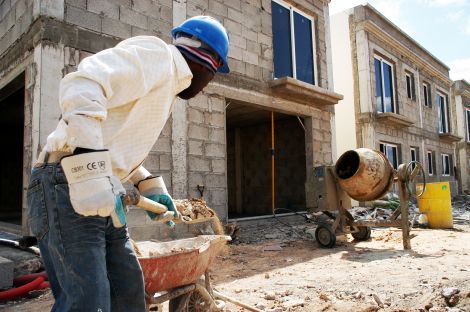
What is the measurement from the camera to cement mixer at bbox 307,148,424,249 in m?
6.03

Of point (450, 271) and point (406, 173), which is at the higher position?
point (406, 173)

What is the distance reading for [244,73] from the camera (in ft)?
25.2

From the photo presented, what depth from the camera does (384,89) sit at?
47.0 ft

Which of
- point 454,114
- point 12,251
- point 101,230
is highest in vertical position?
point 454,114

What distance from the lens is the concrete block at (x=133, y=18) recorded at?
19.1 ft

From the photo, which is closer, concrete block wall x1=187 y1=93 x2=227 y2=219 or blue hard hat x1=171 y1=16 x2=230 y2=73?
blue hard hat x1=171 y1=16 x2=230 y2=73

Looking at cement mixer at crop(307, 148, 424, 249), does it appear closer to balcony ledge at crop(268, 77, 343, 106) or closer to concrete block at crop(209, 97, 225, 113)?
concrete block at crop(209, 97, 225, 113)

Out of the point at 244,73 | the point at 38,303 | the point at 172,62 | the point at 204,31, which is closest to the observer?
the point at 172,62

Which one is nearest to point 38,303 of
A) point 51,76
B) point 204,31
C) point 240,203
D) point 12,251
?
point 12,251

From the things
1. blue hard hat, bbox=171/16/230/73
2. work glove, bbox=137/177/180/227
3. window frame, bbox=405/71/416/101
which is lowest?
work glove, bbox=137/177/180/227

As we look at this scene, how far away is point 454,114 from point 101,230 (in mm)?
23924

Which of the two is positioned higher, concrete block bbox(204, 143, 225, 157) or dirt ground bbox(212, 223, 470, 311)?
concrete block bbox(204, 143, 225, 157)

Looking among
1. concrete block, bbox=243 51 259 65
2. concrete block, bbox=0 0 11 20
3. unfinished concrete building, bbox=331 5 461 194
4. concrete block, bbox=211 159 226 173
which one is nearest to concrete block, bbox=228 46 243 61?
concrete block, bbox=243 51 259 65

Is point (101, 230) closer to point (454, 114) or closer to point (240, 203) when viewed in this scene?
point (240, 203)
